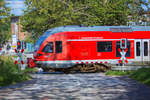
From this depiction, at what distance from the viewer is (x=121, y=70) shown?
24.3 m

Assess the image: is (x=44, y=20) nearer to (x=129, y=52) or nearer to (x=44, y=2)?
(x=44, y=2)

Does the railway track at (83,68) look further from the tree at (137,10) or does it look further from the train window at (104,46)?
the tree at (137,10)

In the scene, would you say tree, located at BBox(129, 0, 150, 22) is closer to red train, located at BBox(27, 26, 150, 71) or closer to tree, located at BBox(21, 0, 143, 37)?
tree, located at BBox(21, 0, 143, 37)

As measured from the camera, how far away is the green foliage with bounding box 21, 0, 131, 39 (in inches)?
1367

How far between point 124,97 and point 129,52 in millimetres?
15655

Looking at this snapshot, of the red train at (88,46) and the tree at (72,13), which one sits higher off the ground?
the tree at (72,13)

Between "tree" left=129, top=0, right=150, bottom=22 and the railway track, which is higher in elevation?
"tree" left=129, top=0, right=150, bottom=22

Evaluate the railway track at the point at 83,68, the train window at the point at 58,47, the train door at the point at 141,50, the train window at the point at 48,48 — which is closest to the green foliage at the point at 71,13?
the train door at the point at 141,50

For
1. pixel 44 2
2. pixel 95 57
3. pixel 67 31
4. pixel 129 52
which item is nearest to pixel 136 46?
pixel 129 52

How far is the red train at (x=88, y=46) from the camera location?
25.9 m

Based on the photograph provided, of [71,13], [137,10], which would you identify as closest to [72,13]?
[71,13]

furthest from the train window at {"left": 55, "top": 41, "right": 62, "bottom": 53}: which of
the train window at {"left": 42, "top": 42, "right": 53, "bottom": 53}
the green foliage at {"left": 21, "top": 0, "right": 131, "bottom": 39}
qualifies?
the green foliage at {"left": 21, "top": 0, "right": 131, "bottom": 39}

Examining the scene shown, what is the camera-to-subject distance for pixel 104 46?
26.6m

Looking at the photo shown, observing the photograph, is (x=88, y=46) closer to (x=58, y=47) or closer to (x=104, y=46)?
(x=104, y=46)
